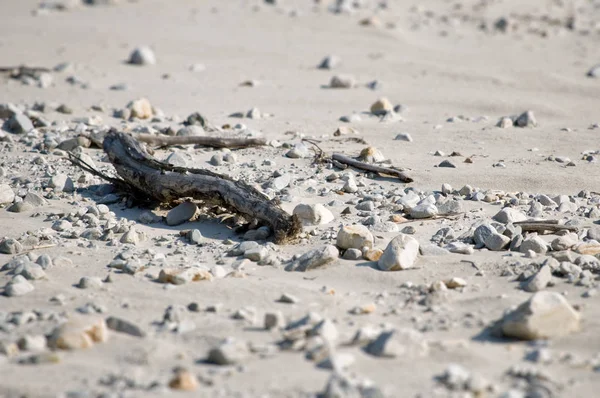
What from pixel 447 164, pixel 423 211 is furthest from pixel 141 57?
pixel 423 211

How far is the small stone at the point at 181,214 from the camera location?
4383 mm

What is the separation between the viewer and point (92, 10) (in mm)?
10594

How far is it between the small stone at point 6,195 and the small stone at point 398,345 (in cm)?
269

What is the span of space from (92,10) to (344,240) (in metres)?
7.82

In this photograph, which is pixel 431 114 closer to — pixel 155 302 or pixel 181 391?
pixel 155 302

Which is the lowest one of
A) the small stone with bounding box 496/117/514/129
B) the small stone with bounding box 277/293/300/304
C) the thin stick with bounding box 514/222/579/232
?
the small stone with bounding box 277/293/300/304

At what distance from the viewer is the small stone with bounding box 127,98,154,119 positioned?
651 cm

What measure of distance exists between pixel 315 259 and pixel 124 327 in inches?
40.7

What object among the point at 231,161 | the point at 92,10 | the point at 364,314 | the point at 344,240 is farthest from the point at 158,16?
the point at 364,314

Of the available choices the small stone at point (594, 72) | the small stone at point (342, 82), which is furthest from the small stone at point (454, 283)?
the small stone at point (594, 72)

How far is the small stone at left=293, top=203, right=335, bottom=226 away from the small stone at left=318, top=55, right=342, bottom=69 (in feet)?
13.9

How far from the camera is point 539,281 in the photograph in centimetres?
344

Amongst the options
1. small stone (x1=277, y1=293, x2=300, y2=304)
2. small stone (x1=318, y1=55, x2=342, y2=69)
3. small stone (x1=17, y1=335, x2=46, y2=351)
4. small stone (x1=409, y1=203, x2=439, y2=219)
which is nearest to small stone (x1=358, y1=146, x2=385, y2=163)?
small stone (x1=409, y1=203, x2=439, y2=219)

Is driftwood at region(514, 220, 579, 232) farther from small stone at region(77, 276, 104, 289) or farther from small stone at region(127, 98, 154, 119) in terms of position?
small stone at region(127, 98, 154, 119)
